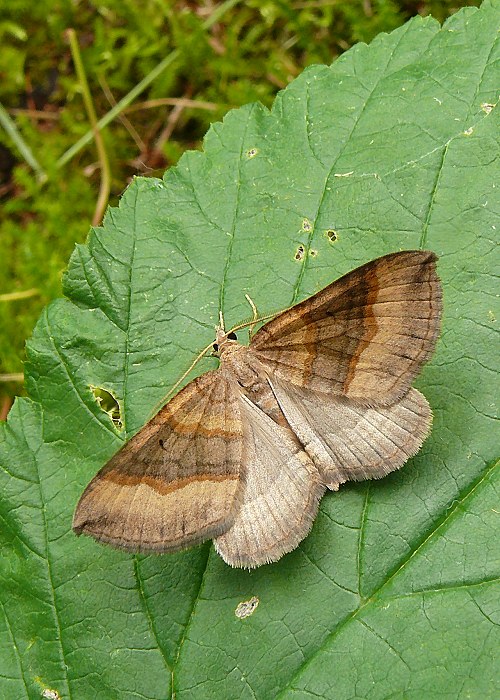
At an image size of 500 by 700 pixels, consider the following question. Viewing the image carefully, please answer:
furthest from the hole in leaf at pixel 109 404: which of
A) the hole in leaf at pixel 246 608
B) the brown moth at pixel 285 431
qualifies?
the hole in leaf at pixel 246 608

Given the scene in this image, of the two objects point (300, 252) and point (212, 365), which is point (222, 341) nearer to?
point (212, 365)

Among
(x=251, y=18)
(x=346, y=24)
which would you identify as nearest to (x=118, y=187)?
(x=251, y=18)

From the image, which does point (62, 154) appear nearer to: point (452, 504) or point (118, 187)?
point (118, 187)

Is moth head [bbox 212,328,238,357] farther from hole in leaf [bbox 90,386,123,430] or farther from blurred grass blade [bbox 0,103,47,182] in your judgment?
blurred grass blade [bbox 0,103,47,182]

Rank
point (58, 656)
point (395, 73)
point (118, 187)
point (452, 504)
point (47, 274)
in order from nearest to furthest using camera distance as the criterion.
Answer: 1. point (452, 504)
2. point (58, 656)
3. point (395, 73)
4. point (47, 274)
5. point (118, 187)

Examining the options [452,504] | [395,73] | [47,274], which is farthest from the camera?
[47,274]

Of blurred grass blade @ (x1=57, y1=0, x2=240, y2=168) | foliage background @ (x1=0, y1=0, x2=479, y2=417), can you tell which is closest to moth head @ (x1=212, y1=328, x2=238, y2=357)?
foliage background @ (x1=0, y1=0, x2=479, y2=417)
